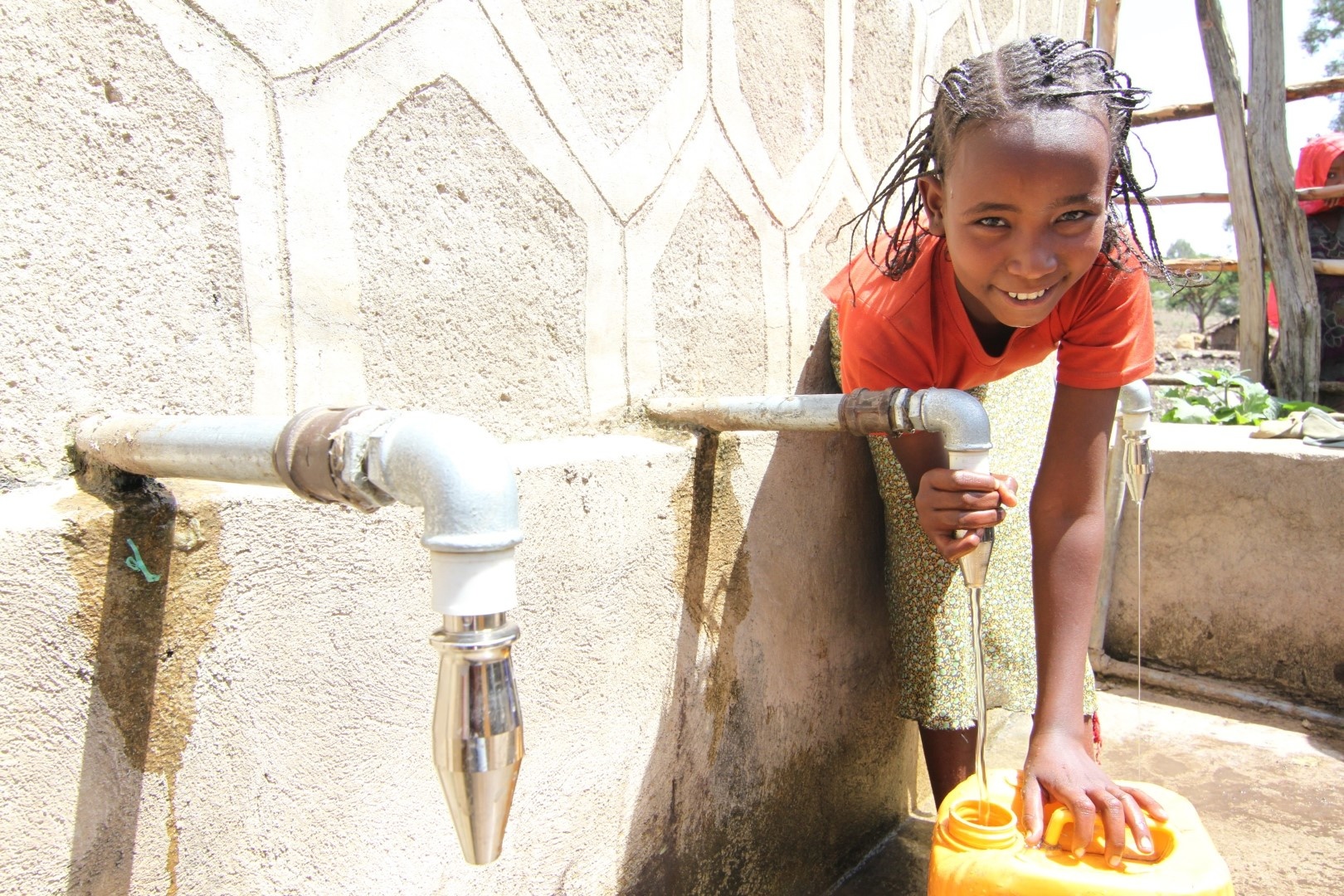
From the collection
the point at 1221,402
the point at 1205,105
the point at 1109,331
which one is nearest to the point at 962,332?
the point at 1109,331

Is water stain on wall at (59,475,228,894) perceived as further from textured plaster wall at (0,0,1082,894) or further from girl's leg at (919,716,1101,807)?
girl's leg at (919,716,1101,807)

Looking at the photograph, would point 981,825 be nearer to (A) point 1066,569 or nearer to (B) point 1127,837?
(B) point 1127,837

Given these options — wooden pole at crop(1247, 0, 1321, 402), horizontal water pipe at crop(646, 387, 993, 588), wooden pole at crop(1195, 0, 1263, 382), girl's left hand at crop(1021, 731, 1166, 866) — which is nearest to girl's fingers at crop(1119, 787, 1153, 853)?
girl's left hand at crop(1021, 731, 1166, 866)

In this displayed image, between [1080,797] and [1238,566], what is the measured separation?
1704mm

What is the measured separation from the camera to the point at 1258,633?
94.3 inches

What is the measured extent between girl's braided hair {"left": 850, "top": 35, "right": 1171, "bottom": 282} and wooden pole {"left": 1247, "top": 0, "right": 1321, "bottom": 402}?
9.76ft

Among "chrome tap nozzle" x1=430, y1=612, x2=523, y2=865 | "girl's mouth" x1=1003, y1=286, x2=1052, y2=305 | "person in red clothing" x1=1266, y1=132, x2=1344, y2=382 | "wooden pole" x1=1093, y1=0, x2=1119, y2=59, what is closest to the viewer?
"chrome tap nozzle" x1=430, y1=612, x2=523, y2=865

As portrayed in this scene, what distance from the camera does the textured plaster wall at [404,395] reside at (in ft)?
2.09

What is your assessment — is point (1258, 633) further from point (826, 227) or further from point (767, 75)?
point (767, 75)

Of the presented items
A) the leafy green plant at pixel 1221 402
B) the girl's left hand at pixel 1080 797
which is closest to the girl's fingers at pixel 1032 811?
the girl's left hand at pixel 1080 797

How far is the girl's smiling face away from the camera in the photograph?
3.31ft

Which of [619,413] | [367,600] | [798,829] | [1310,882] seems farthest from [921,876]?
[367,600]

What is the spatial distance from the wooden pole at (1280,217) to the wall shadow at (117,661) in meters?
4.14

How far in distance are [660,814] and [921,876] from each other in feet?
2.33
